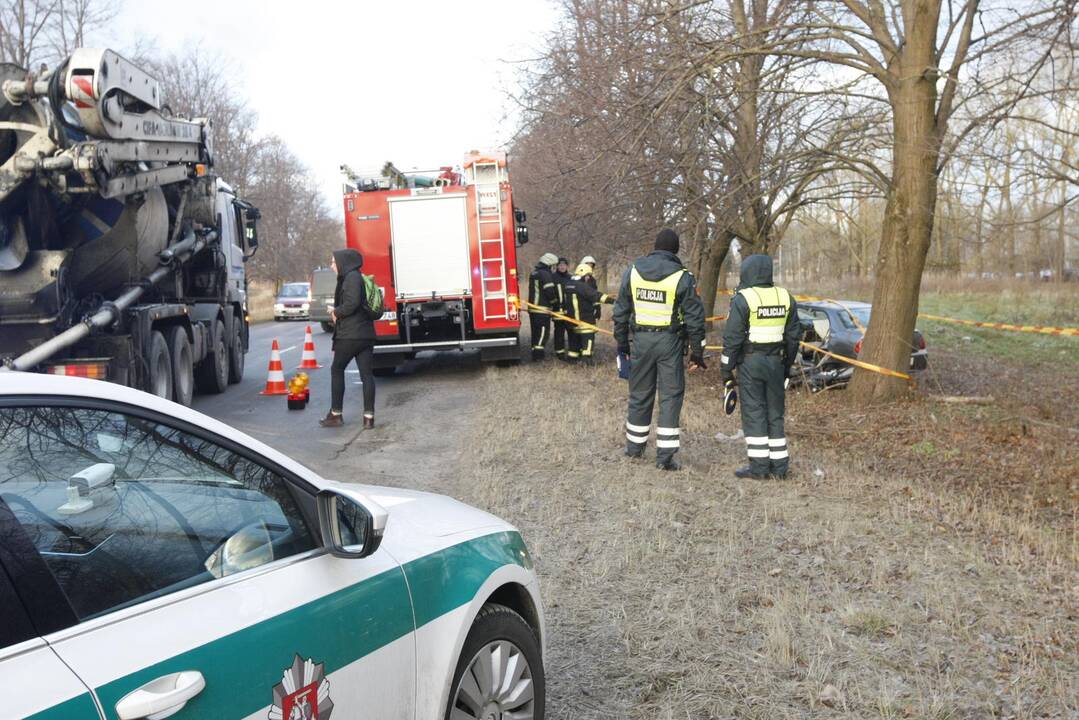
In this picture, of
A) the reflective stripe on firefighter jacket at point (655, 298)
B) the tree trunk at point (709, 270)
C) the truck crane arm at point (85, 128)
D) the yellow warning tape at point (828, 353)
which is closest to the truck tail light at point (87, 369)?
the truck crane arm at point (85, 128)

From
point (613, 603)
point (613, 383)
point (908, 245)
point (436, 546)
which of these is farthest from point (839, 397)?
point (436, 546)

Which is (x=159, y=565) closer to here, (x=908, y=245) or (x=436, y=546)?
(x=436, y=546)

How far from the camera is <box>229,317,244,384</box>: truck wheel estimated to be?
15516 mm

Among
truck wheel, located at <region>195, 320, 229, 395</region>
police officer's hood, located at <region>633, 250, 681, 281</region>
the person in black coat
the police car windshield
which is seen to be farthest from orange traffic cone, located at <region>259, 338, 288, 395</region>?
the police car windshield

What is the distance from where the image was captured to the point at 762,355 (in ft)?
26.1

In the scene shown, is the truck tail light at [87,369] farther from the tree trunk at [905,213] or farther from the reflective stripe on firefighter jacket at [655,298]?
the tree trunk at [905,213]

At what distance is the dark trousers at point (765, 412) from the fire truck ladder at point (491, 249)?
26.8 feet

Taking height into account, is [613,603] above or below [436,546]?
below

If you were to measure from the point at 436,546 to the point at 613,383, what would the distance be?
1150cm

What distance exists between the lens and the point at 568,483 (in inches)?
303

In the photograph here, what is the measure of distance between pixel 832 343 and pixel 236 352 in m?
9.28

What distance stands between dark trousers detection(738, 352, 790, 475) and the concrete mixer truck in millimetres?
5935

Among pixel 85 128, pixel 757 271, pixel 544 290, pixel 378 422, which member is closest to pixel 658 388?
pixel 757 271

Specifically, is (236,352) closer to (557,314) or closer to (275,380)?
(275,380)
